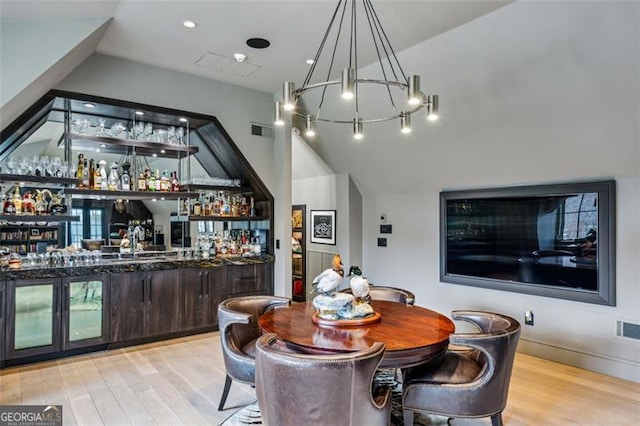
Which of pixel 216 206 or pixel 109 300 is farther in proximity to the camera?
pixel 216 206

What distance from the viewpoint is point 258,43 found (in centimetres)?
387

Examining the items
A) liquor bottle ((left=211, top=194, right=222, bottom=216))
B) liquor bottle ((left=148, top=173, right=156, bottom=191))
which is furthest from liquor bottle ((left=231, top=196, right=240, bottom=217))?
liquor bottle ((left=148, top=173, right=156, bottom=191))

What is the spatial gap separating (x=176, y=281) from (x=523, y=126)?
408cm

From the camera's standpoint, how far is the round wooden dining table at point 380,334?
2.21 meters

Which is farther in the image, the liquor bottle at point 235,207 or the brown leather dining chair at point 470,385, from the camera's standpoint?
the liquor bottle at point 235,207

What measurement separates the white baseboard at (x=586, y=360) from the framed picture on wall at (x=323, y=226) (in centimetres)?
319

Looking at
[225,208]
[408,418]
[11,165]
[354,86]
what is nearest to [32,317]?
[11,165]

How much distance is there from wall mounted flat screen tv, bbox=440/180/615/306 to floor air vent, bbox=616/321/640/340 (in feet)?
0.73

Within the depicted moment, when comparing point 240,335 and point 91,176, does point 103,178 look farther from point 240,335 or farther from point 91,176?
point 240,335

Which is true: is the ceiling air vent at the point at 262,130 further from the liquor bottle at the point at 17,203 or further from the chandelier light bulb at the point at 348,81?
the chandelier light bulb at the point at 348,81

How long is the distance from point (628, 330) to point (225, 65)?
188 inches

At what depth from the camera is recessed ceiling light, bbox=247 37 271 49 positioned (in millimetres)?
3797

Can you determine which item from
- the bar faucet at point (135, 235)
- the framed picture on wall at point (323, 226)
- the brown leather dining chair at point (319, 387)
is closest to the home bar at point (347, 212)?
the brown leather dining chair at point (319, 387)

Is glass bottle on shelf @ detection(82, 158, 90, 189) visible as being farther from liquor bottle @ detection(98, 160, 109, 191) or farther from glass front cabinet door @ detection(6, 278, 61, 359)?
glass front cabinet door @ detection(6, 278, 61, 359)
